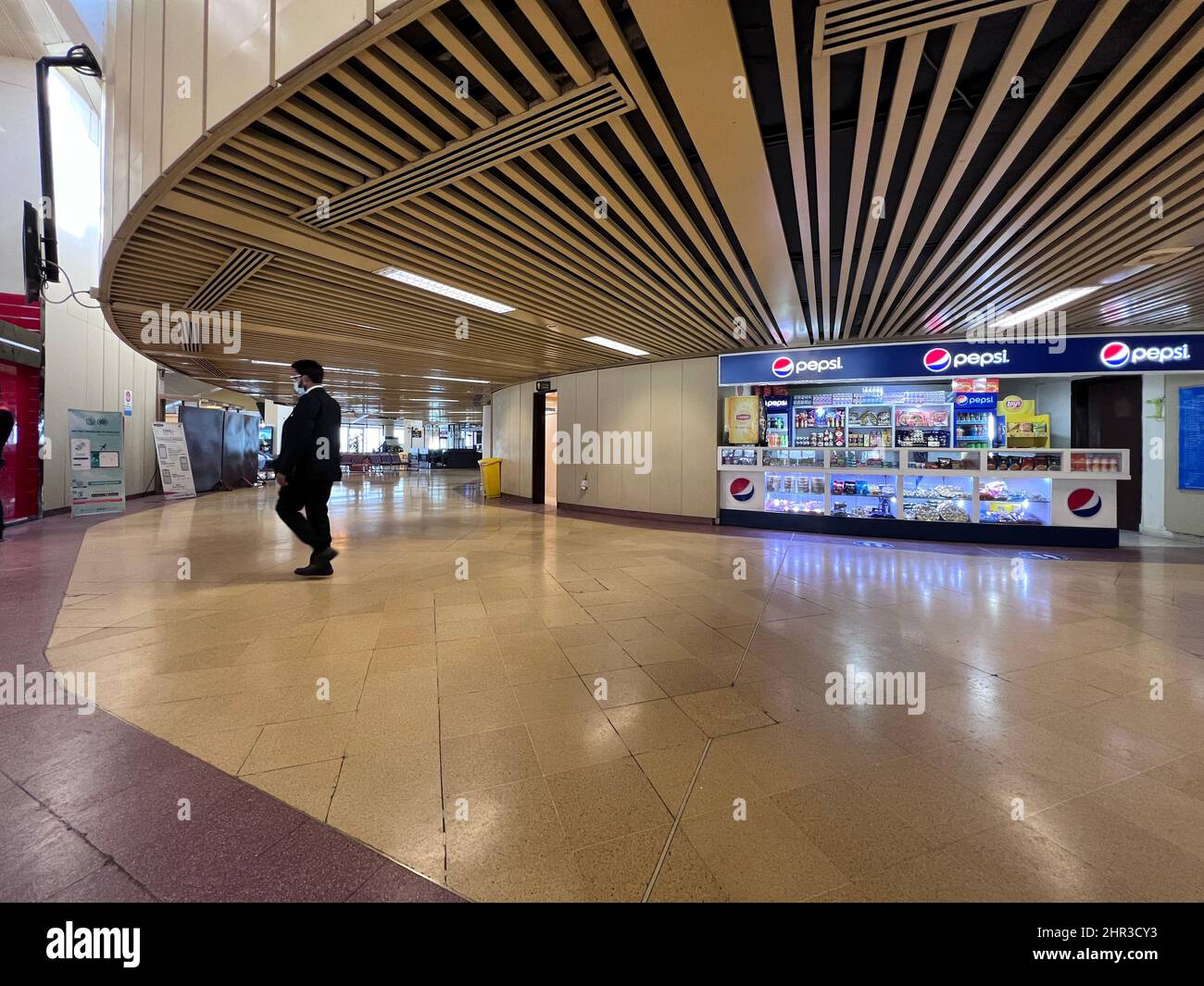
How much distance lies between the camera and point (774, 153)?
4.10 meters

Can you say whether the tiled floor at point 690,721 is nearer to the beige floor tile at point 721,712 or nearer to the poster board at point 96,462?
the beige floor tile at point 721,712

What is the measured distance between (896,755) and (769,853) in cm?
89

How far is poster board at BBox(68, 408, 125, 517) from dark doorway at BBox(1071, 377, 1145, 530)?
1757 cm

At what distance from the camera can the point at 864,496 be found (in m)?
8.37

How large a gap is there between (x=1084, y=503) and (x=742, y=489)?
4.87 metres

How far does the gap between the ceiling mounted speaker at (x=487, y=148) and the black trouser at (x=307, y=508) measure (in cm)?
242

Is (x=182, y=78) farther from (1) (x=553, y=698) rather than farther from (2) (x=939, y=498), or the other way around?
(2) (x=939, y=498)

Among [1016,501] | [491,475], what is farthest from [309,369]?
[1016,501]

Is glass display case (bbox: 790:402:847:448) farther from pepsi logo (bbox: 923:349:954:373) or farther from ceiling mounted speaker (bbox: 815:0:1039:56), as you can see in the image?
ceiling mounted speaker (bbox: 815:0:1039:56)

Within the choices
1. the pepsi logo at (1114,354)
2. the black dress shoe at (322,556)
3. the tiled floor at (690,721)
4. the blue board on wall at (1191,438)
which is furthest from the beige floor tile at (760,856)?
the blue board on wall at (1191,438)

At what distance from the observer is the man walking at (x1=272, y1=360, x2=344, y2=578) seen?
4.77 m
